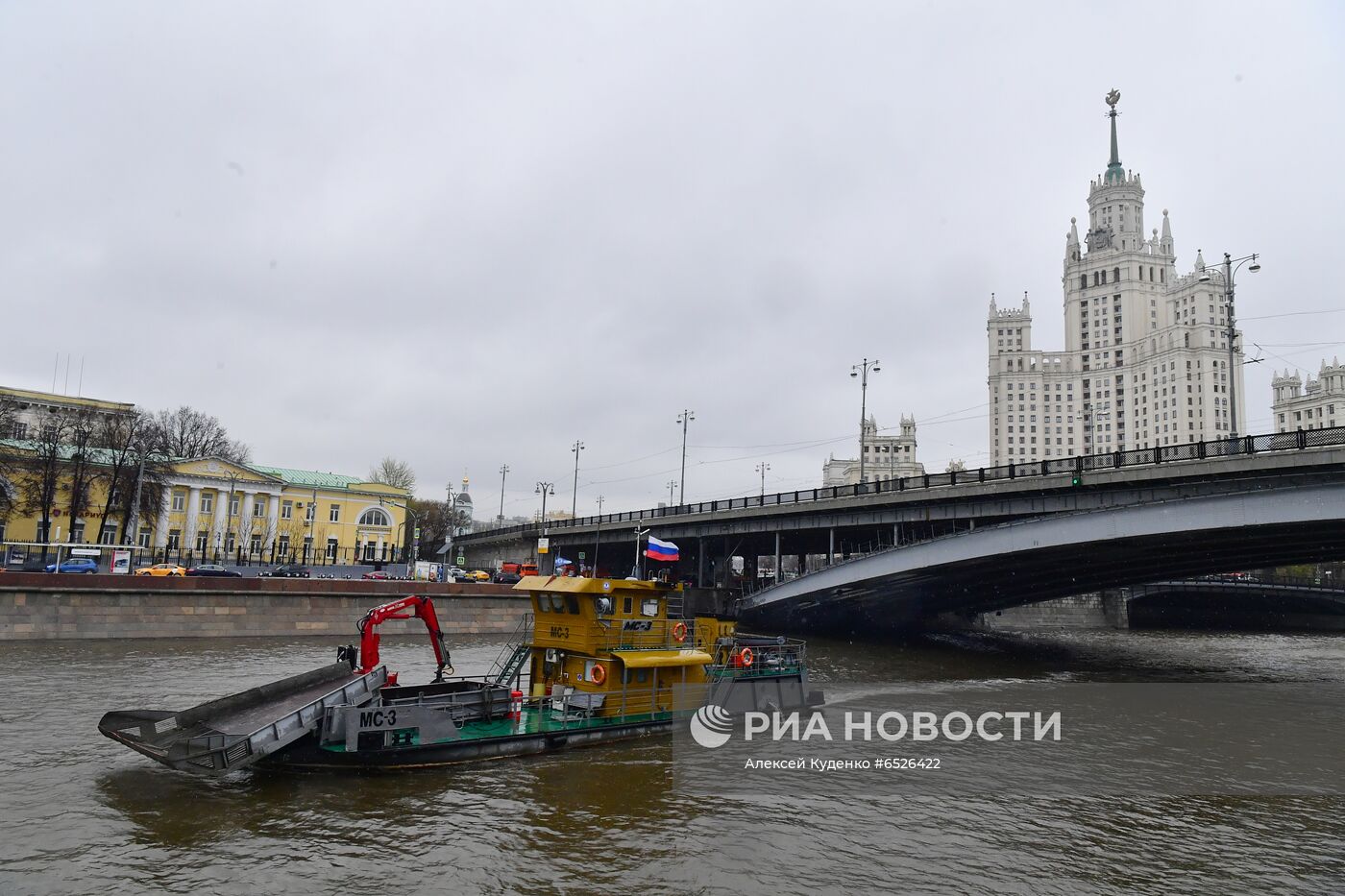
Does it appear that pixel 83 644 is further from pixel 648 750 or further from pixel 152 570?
pixel 648 750

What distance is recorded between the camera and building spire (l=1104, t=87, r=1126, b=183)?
164000mm

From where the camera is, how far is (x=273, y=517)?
6794cm

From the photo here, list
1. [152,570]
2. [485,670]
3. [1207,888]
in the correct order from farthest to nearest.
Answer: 1. [152,570]
2. [485,670]
3. [1207,888]

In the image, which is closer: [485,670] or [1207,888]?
[1207,888]

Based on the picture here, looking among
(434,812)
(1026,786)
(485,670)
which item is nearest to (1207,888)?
(1026,786)

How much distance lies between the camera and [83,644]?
29844 millimetres

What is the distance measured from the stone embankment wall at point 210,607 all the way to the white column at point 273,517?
3160cm

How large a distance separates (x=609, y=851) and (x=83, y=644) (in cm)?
2718

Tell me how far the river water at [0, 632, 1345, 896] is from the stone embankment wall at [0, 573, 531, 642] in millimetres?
14546

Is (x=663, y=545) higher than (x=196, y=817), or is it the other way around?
(x=663, y=545)

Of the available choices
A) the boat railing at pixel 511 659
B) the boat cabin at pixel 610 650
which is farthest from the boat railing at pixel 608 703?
the boat railing at pixel 511 659

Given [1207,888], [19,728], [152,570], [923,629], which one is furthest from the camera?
[923,629]

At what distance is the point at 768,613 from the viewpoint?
46.8 metres

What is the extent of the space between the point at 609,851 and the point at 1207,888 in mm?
8697
